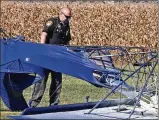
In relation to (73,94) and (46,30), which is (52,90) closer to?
(46,30)

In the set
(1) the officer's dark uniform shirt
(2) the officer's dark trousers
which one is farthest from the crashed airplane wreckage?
(1) the officer's dark uniform shirt

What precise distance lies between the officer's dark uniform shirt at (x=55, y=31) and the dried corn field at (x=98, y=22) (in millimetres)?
16977

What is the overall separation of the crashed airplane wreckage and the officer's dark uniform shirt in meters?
0.71

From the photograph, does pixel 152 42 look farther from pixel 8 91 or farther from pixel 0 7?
pixel 8 91

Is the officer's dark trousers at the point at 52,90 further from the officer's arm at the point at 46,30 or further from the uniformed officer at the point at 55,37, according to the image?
the officer's arm at the point at 46,30

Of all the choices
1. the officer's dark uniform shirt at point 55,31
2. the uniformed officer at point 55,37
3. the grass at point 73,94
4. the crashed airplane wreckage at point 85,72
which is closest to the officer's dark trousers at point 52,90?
the uniformed officer at point 55,37

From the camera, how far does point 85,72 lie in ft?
40.4

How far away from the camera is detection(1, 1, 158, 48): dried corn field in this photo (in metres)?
31.1

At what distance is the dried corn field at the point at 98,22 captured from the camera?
31109 mm

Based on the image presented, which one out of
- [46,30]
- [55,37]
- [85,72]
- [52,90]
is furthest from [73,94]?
[85,72]

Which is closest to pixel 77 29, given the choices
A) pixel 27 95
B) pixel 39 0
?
pixel 39 0

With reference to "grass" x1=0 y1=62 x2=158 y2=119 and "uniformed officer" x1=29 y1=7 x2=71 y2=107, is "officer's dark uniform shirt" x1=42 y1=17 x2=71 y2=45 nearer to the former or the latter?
"uniformed officer" x1=29 y1=7 x2=71 y2=107

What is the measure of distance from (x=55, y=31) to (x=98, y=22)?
1789 centimetres

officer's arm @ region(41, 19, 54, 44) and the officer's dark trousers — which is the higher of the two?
officer's arm @ region(41, 19, 54, 44)
